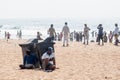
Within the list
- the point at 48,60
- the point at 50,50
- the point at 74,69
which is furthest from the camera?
the point at 74,69

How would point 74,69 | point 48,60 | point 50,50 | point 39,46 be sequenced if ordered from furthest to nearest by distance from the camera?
point 74,69, point 39,46, point 48,60, point 50,50

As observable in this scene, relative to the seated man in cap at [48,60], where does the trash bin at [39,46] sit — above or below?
above

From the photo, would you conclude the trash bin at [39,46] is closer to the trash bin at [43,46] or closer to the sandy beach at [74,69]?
the trash bin at [43,46]

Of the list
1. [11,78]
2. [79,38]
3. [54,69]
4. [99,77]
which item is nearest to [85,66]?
[54,69]

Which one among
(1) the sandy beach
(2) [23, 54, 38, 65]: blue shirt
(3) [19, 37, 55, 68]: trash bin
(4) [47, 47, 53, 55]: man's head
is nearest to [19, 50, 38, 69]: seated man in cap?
(2) [23, 54, 38, 65]: blue shirt

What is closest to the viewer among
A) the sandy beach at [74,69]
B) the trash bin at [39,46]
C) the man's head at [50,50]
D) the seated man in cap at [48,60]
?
the sandy beach at [74,69]

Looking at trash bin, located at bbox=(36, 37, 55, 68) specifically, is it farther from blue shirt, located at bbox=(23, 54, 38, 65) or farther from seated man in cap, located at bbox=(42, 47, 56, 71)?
seated man in cap, located at bbox=(42, 47, 56, 71)

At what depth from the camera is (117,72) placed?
13117 mm

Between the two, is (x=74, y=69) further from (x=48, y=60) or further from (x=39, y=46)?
(x=39, y=46)

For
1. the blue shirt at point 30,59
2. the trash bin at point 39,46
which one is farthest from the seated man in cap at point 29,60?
the trash bin at point 39,46

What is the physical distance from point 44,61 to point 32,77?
1.60 meters

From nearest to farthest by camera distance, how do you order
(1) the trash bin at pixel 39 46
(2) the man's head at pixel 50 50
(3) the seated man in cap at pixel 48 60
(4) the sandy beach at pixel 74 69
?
(4) the sandy beach at pixel 74 69 < (2) the man's head at pixel 50 50 < (3) the seated man in cap at pixel 48 60 < (1) the trash bin at pixel 39 46

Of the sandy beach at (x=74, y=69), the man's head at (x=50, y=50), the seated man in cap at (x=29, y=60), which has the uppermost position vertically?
the man's head at (x=50, y=50)

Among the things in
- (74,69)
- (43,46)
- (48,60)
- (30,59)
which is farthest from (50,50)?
(74,69)
